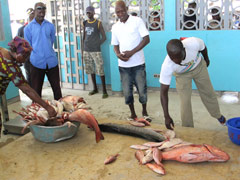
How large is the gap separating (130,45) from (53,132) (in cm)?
216

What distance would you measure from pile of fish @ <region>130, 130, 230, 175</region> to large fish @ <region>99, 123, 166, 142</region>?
19 centimetres

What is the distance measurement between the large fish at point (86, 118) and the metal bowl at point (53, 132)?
8 cm

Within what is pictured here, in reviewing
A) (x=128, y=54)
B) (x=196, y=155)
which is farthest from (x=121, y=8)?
(x=196, y=155)

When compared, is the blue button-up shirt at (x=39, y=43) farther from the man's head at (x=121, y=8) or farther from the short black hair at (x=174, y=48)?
the short black hair at (x=174, y=48)

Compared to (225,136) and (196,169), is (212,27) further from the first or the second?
(196,169)

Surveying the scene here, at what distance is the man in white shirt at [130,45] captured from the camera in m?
4.13

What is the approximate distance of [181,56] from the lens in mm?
2811

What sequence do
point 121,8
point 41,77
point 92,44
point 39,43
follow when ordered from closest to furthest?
point 121,8 < point 39,43 < point 41,77 < point 92,44

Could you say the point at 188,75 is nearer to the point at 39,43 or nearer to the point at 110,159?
the point at 110,159

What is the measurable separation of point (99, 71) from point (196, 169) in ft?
15.3

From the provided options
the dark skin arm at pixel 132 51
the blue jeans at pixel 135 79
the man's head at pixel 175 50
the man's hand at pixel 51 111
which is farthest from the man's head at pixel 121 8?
the man's hand at pixel 51 111

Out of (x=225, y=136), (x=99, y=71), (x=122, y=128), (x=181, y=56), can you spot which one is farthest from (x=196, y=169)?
(x=99, y=71)

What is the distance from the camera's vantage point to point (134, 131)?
259cm

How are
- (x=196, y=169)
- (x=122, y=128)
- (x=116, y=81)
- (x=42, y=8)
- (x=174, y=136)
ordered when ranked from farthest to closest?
(x=116, y=81) → (x=42, y=8) → (x=122, y=128) → (x=174, y=136) → (x=196, y=169)
